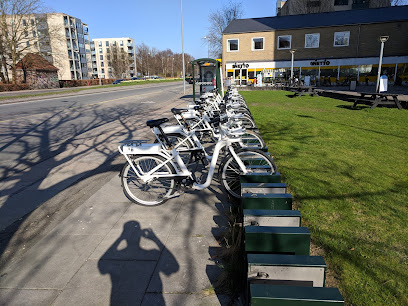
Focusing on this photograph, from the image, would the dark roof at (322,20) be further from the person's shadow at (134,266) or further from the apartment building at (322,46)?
the person's shadow at (134,266)

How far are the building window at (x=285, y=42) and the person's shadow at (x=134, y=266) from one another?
38534 millimetres

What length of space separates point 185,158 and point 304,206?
7.20 ft

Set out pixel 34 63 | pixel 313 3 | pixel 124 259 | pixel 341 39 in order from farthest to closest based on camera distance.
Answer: pixel 313 3 < pixel 34 63 < pixel 341 39 < pixel 124 259

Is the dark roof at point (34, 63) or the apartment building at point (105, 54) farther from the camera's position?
the apartment building at point (105, 54)

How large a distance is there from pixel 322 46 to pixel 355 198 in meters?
37.5

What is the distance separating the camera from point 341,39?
1430 inches

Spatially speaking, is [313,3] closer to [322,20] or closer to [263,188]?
[322,20]

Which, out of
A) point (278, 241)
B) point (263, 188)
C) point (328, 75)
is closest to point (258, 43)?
point (328, 75)

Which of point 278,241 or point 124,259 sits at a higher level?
point 278,241

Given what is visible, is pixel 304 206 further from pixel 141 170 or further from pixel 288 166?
pixel 141 170

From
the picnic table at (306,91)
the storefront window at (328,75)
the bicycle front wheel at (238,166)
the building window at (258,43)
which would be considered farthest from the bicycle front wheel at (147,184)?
the building window at (258,43)

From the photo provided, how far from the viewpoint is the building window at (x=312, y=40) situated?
121ft

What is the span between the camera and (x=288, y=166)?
5.46 metres

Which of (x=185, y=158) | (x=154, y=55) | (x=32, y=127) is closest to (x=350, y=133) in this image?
(x=185, y=158)
